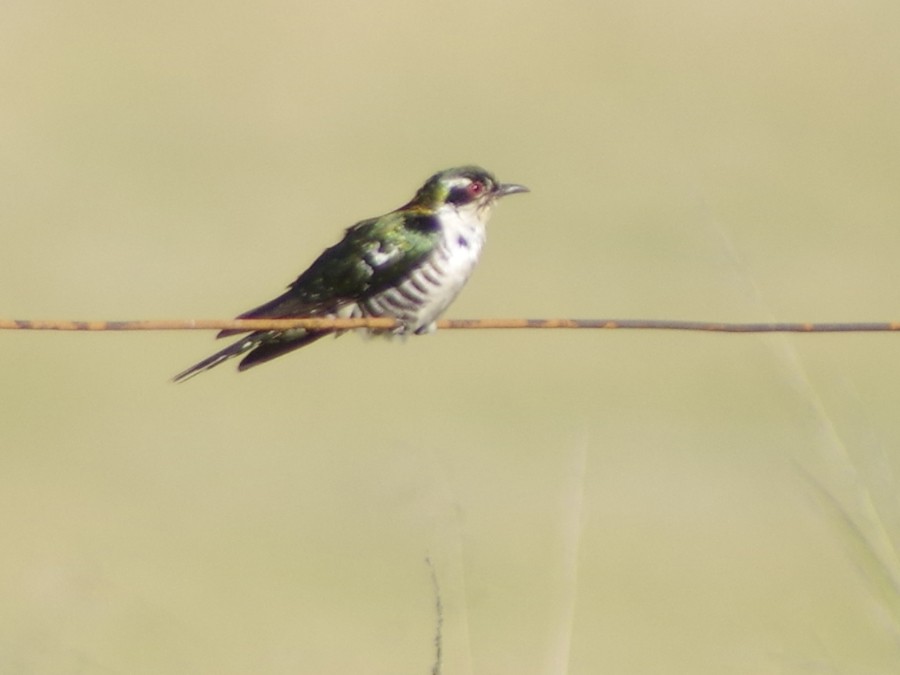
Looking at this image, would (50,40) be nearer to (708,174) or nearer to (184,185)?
(184,185)

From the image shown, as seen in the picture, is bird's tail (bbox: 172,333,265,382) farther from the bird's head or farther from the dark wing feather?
the bird's head

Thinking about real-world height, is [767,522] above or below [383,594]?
below

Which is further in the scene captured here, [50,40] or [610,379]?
[50,40]

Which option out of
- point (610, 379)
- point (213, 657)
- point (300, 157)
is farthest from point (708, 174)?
point (213, 657)

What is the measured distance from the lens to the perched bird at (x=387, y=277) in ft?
24.3

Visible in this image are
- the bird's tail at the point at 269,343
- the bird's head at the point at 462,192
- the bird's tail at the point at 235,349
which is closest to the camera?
the bird's tail at the point at 235,349

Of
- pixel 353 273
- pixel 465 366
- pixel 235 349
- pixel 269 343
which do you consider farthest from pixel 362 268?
pixel 465 366

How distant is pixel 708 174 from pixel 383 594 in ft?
40.1

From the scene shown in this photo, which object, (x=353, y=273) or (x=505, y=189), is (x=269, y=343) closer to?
(x=353, y=273)

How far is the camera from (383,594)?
1230 centimetres

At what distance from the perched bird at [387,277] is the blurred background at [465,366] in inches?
27.9

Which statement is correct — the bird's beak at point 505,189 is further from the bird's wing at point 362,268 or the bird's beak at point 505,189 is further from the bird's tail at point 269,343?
the bird's tail at point 269,343

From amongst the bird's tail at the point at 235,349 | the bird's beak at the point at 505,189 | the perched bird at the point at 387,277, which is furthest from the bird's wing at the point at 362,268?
the bird's beak at the point at 505,189

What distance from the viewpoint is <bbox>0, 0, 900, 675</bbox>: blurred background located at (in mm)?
7684
